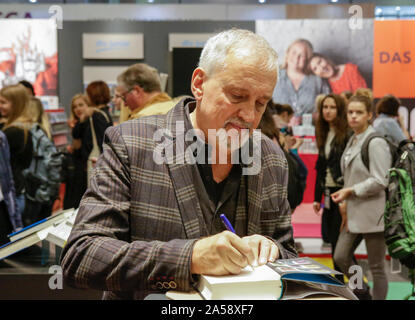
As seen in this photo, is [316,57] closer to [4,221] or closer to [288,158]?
[288,158]

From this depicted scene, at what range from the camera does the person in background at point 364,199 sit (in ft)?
12.7

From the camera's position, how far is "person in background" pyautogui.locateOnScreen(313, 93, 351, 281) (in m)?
4.84

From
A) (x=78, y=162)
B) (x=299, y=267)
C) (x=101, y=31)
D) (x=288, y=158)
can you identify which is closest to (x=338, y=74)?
(x=288, y=158)

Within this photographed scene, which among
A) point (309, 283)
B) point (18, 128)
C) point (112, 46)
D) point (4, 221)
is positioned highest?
point (112, 46)

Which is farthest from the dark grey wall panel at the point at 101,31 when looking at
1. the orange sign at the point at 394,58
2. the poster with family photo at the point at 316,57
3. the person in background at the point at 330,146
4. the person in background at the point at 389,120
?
the person in background at the point at 389,120

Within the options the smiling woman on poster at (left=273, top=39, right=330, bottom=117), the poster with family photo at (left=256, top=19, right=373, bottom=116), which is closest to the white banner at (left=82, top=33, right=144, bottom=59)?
the poster with family photo at (left=256, top=19, right=373, bottom=116)

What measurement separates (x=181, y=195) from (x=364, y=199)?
3009 millimetres

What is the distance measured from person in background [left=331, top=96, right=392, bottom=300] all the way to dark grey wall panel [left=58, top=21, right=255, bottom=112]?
13.2 ft

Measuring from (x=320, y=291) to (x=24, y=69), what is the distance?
23.8 ft

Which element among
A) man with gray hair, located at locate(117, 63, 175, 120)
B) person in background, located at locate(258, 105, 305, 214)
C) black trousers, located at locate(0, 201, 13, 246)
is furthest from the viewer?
man with gray hair, located at locate(117, 63, 175, 120)

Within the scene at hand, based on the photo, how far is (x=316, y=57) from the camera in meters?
6.97

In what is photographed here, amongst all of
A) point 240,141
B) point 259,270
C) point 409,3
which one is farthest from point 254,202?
point 409,3

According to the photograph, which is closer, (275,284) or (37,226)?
(275,284)

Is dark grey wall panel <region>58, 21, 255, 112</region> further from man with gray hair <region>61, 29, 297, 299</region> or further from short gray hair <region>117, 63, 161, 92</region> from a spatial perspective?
man with gray hair <region>61, 29, 297, 299</region>
